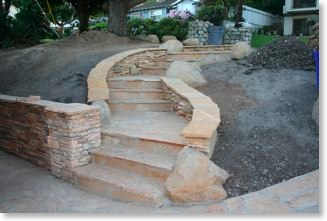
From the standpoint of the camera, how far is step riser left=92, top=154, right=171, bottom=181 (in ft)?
13.4

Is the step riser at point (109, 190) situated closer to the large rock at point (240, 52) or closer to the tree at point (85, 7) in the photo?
the large rock at point (240, 52)

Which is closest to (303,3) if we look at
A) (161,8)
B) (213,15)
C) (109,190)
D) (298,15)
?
(298,15)

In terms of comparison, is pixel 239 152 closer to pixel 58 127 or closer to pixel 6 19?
pixel 58 127

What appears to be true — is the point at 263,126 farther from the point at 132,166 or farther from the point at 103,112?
the point at 103,112

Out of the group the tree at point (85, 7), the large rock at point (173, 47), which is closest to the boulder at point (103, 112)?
the large rock at point (173, 47)

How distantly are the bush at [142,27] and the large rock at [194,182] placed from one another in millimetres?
10367

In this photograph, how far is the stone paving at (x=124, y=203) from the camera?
141 inches

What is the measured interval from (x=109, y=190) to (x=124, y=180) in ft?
0.64

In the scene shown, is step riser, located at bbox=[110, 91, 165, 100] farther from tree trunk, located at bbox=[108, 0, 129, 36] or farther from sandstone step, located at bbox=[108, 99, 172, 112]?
tree trunk, located at bbox=[108, 0, 129, 36]

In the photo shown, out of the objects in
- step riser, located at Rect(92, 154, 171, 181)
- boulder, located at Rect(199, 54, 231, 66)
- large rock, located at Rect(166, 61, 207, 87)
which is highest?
boulder, located at Rect(199, 54, 231, 66)

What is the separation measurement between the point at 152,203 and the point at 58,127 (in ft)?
5.28

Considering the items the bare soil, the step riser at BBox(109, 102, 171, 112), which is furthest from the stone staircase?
the bare soil

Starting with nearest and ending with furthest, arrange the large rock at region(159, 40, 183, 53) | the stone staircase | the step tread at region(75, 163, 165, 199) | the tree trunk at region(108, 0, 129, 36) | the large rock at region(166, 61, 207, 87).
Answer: the step tread at region(75, 163, 165, 199) → the stone staircase → the large rock at region(166, 61, 207, 87) → the large rock at region(159, 40, 183, 53) → the tree trunk at region(108, 0, 129, 36)

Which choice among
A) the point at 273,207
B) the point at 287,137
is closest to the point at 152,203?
the point at 273,207
